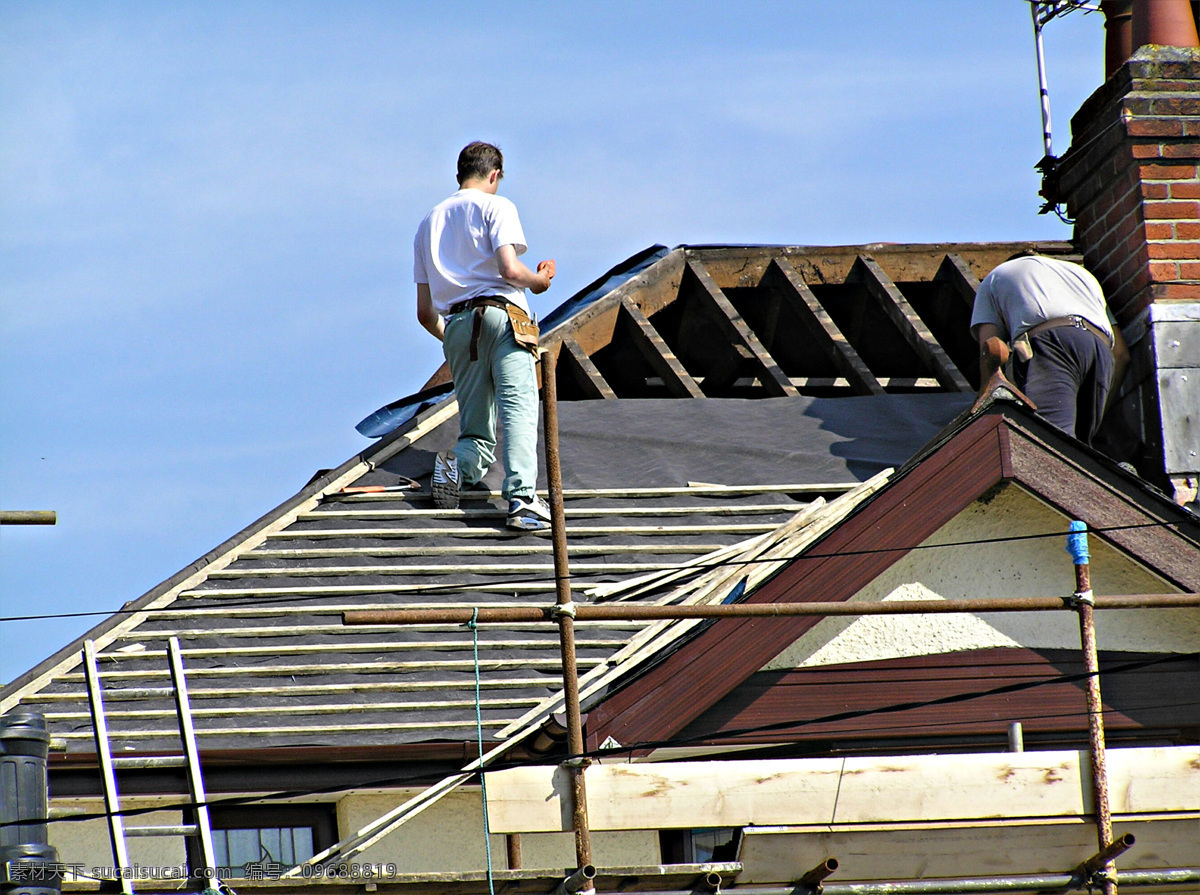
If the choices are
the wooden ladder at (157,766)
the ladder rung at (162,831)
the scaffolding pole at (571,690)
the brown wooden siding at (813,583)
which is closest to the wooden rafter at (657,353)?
the brown wooden siding at (813,583)

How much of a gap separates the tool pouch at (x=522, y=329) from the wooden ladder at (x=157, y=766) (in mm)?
2468

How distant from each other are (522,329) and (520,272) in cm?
28

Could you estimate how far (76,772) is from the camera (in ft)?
20.3

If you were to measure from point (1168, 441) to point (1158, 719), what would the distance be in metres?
1.69

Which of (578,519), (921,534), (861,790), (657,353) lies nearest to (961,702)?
(921,534)

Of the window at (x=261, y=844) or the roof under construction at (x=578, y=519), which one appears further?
the window at (x=261, y=844)

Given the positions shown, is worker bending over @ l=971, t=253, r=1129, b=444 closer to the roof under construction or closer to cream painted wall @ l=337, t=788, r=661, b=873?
the roof under construction

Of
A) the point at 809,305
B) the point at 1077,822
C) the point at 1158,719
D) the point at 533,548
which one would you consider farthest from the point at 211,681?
the point at 809,305

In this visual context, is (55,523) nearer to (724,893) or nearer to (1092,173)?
(724,893)

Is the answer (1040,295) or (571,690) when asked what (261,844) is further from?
(1040,295)

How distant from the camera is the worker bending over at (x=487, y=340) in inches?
293

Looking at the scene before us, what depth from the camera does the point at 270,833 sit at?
6605 mm

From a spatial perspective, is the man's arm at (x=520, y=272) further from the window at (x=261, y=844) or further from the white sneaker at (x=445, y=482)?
the window at (x=261, y=844)

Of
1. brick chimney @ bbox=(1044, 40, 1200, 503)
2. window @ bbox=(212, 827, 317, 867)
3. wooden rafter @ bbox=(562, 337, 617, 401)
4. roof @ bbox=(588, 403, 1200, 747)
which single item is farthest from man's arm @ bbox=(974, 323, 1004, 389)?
window @ bbox=(212, 827, 317, 867)
